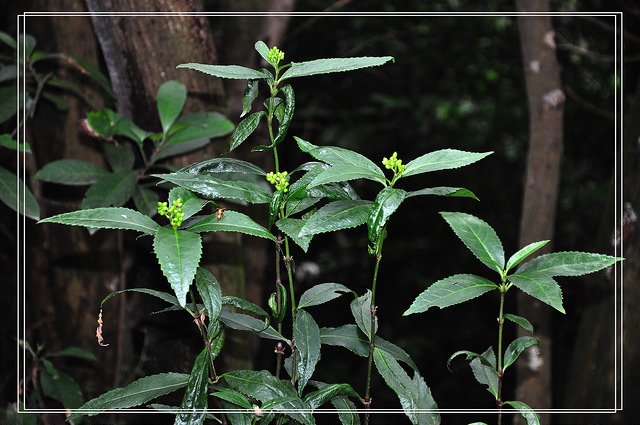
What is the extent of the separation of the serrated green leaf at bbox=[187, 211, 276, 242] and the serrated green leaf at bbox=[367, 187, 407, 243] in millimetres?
107

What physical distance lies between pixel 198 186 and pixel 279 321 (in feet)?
0.54

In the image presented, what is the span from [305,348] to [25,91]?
0.87 m

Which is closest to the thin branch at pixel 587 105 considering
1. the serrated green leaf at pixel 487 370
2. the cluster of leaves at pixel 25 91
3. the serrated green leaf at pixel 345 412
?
the cluster of leaves at pixel 25 91

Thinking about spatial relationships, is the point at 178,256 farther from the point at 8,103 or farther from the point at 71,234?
the point at 71,234

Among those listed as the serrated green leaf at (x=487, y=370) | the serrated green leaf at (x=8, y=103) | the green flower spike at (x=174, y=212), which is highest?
the serrated green leaf at (x=8, y=103)

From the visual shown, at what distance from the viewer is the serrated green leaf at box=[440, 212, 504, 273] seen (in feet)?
2.69

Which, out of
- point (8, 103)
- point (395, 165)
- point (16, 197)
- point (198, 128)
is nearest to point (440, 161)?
point (395, 165)

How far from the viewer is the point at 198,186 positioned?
814mm

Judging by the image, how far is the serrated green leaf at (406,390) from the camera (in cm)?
84

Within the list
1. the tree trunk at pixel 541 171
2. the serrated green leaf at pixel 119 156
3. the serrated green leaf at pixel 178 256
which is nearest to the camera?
the serrated green leaf at pixel 178 256

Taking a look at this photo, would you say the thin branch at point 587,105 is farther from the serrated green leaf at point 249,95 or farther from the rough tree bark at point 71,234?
the serrated green leaf at point 249,95

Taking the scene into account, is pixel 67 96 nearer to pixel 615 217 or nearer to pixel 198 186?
pixel 198 186

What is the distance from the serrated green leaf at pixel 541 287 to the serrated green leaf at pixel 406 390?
152 millimetres

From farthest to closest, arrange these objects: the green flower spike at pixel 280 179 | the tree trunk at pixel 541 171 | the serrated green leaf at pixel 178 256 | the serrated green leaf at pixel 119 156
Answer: the tree trunk at pixel 541 171 < the serrated green leaf at pixel 119 156 < the green flower spike at pixel 280 179 < the serrated green leaf at pixel 178 256
